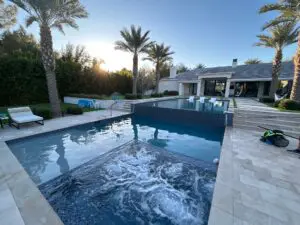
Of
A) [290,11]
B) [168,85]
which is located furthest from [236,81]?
[290,11]

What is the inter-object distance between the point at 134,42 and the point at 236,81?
1542 cm

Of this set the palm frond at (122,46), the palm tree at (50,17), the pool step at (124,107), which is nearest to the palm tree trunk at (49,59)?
the palm tree at (50,17)

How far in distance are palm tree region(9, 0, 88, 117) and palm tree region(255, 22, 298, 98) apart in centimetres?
1585

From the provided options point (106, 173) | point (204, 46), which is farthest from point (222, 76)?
point (106, 173)

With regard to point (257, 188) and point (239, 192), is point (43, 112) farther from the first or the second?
point (257, 188)

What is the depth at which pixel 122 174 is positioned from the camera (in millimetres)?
4133

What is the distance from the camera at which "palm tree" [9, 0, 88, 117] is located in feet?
24.7

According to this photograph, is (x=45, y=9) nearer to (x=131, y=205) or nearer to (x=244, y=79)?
(x=131, y=205)

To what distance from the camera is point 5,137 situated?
5758 millimetres

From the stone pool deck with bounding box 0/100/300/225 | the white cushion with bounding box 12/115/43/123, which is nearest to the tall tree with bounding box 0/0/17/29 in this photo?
the white cushion with bounding box 12/115/43/123

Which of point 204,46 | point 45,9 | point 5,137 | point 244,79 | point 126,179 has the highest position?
point 204,46

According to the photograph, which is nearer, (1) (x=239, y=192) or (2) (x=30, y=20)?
(1) (x=239, y=192)

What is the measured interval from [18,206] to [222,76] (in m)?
22.5

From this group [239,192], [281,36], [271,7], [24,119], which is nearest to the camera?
[239,192]
